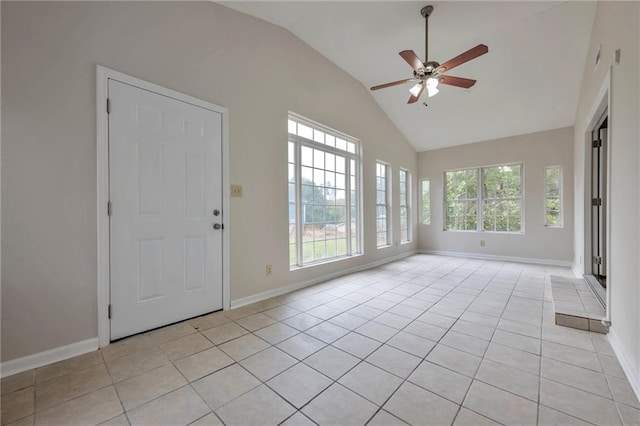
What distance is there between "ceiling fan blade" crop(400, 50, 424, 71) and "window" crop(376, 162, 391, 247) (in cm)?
272

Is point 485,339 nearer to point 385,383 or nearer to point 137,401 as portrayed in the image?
point 385,383

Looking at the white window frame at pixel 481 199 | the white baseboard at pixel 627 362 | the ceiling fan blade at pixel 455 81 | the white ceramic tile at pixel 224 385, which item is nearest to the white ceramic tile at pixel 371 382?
the white ceramic tile at pixel 224 385

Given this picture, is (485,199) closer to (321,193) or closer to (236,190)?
(321,193)

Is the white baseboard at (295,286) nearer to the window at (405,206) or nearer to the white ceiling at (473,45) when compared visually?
the window at (405,206)

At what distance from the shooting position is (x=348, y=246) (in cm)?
460

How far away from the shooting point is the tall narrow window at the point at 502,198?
557 cm

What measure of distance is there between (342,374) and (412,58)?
3.03 m

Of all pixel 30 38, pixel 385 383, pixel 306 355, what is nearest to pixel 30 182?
pixel 30 38

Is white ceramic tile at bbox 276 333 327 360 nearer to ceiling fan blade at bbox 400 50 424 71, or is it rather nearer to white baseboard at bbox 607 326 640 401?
white baseboard at bbox 607 326 640 401

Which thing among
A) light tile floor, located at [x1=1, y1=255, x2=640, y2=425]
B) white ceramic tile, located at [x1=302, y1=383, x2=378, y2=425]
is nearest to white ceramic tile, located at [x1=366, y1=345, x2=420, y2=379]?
light tile floor, located at [x1=1, y1=255, x2=640, y2=425]

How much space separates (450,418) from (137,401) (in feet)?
5.67

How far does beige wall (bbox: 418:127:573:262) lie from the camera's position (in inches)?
197

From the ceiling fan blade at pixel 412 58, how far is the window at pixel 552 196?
430 centimetres

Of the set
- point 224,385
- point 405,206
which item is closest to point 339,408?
point 224,385
